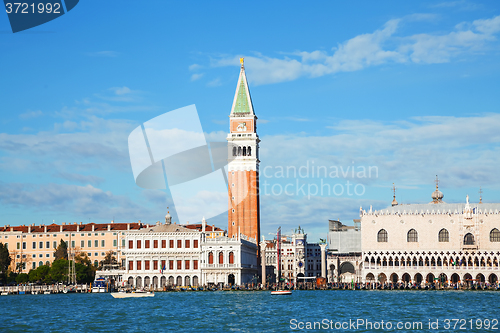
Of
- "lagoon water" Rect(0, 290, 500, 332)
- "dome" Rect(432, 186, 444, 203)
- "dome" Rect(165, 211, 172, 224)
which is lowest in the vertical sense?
"lagoon water" Rect(0, 290, 500, 332)

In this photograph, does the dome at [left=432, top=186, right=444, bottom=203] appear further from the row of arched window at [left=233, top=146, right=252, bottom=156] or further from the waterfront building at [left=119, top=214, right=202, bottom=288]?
the waterfront building at [left=119, top=214, right=202, bottom=288]

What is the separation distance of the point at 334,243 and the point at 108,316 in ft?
282

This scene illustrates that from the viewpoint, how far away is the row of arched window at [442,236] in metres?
95.2

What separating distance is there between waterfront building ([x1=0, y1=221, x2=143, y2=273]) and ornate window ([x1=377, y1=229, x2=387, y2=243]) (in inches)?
1795

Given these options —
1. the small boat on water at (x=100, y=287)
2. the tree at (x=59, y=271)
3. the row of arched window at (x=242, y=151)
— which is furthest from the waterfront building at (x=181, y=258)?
the row of arched window at (x=242, y=151)

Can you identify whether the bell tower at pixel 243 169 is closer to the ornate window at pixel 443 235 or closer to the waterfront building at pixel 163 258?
the waterfront building at pixel 163 258

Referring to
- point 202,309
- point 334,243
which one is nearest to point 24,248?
point 334,243

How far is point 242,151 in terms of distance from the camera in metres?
108

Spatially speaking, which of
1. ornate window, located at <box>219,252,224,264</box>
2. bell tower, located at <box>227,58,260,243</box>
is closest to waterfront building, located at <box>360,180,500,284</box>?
bell tower, located at <box>227,58,260,243</box>

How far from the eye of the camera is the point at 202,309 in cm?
5528

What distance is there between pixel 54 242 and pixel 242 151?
40.8 m

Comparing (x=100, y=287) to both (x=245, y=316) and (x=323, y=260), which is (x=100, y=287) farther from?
(x=245, y=316)

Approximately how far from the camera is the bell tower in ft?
348

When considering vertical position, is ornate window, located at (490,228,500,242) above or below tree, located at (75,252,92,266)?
above
